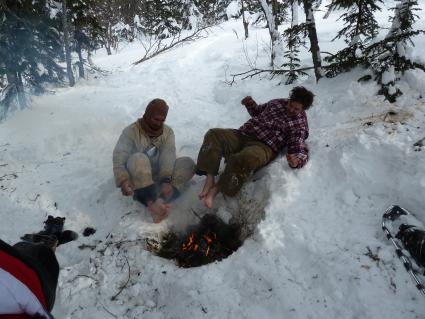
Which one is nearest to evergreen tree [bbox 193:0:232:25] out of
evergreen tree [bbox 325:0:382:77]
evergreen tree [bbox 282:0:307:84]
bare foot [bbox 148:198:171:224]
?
evergreen tree [bbox 282:0:307:84]

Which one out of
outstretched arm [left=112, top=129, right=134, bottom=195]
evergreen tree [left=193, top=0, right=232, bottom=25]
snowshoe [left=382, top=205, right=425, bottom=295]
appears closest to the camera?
snowshoe [left=382, top=205, right=425, bottom=295]

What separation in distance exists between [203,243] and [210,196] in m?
0.51

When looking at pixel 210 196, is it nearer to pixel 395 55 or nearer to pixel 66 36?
pixel 395 55

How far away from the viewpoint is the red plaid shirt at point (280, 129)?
3949 millimetres

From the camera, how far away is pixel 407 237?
2.76 metres

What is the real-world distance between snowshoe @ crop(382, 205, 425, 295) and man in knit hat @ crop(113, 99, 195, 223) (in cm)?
217

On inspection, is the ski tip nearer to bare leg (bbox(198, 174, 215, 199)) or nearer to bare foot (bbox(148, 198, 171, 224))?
bare leg (bbox(198, 174, 215, 199))

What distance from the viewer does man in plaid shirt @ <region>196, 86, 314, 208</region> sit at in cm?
372

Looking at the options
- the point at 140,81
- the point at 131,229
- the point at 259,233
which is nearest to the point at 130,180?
the point at 131,229

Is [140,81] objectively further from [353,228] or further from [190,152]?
[353,228]

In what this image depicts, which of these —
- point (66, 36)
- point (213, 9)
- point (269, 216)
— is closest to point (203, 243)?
point (269, 216)

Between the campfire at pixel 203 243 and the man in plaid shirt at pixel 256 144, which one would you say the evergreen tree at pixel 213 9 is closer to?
the man in plaid shirt at pixel 256 144

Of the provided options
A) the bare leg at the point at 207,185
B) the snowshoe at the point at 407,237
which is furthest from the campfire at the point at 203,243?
the snowshoe at the point at 407,237

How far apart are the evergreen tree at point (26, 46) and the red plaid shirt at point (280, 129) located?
5817 millimetres
